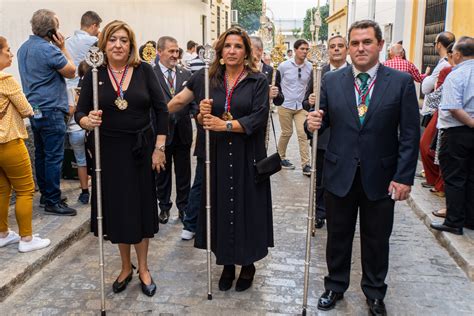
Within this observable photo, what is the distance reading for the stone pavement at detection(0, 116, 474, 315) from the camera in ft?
12.8

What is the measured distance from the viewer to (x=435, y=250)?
5.21 metres

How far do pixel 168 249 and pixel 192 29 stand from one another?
643 inches

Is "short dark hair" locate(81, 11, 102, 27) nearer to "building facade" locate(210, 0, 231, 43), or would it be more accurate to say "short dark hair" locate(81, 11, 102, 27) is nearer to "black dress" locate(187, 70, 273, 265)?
"black dress" locate(187, 70, 273, 265)

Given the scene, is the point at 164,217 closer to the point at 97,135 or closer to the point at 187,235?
the point at 187,235

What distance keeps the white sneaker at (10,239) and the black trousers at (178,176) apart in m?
1.67

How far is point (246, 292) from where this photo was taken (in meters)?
4.18

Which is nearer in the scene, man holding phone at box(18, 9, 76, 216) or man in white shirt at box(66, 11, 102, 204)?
man holding phone at box(18, 9, 76, 216)

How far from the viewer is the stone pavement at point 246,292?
154 inches

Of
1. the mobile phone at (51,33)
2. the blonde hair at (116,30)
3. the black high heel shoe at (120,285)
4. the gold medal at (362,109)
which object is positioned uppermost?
the mobile phone at (51,33)

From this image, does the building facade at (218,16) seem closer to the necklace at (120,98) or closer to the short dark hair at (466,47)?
the short dark hair at (466,47)

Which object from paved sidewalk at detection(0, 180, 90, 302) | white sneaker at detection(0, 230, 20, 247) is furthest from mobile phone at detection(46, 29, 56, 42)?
white sneaker at detection(0, 230, 20, 247)

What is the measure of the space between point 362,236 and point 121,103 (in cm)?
209

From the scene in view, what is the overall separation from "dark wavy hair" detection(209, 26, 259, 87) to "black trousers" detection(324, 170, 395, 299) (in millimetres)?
1198

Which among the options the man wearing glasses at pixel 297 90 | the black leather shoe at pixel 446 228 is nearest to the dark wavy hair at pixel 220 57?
the black leather shoe at pixel 446 228
